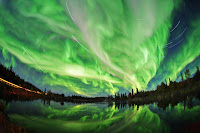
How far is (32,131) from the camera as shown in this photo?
24.1 feet

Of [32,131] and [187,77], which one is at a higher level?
[187,77]

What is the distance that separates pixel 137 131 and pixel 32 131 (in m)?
6.77

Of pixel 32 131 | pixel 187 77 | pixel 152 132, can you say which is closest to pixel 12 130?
pixel 32 131

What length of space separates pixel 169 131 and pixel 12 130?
9555 millimetres

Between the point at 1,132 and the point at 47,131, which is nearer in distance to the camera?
the point at 1,132

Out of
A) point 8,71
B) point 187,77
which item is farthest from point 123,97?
point 8,71

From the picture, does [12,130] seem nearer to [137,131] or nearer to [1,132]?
[1,132]

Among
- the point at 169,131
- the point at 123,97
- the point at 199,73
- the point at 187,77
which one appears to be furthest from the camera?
the point at 123,97

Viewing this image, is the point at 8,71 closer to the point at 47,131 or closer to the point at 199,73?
the point at 47,131

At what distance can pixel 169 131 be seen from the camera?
6.23 metres

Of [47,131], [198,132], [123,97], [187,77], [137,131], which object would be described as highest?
[187,77]

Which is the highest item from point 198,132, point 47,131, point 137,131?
point 198,132

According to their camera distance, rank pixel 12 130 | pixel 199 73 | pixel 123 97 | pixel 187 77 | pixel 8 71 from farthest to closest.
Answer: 1. pixel 123 97
2. pixel 8 71
3. pixel 187 77
4. pixel 199 73
5. pixel 12 130

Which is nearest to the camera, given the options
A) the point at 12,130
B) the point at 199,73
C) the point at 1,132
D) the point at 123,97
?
the point at 1,132
